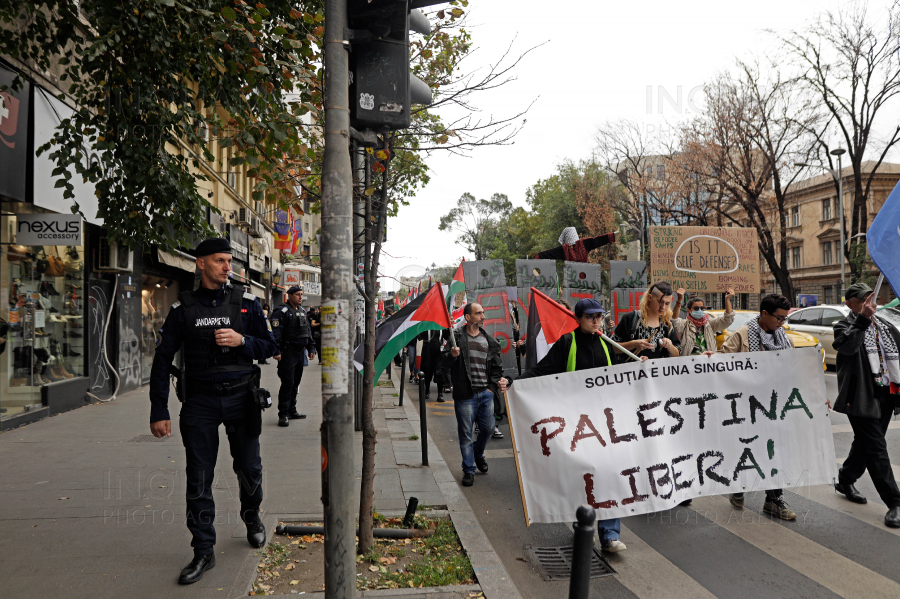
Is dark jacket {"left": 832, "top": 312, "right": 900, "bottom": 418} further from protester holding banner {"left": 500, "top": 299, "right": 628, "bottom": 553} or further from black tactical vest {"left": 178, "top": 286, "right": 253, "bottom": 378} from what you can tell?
black tactical vest {"left": 178, "top": 286, "right": 253, "bottom": 378}

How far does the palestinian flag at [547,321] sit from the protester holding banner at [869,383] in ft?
8.53

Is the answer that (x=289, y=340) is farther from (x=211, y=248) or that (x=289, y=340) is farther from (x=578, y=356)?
(x=578, y=356)

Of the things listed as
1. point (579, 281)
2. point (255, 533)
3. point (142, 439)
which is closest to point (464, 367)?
point (255, 533)

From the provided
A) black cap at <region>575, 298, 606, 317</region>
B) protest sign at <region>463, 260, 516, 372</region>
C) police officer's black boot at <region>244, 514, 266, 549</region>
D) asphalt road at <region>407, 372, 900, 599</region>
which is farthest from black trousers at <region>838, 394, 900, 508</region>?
protest sign at <region>463, 260, 516, 372</region>

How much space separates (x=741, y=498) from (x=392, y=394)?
937 cm

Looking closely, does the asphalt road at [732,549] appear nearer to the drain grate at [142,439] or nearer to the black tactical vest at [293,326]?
the black tactical vest at [293,326]

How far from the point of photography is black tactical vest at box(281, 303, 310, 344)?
9.48m

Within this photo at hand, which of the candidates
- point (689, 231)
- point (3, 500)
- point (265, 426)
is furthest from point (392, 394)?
point (3, 500)

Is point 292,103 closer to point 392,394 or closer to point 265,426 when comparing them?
point 265,426

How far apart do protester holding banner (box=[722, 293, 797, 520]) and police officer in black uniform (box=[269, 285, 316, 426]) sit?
20.5ft

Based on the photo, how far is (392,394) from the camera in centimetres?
1406

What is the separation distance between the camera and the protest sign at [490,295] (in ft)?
39.9

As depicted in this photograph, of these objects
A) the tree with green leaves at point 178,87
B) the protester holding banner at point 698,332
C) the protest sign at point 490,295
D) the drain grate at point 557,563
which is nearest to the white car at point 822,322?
the protest sign at point 490,295

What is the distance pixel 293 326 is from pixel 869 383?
24.1ft
